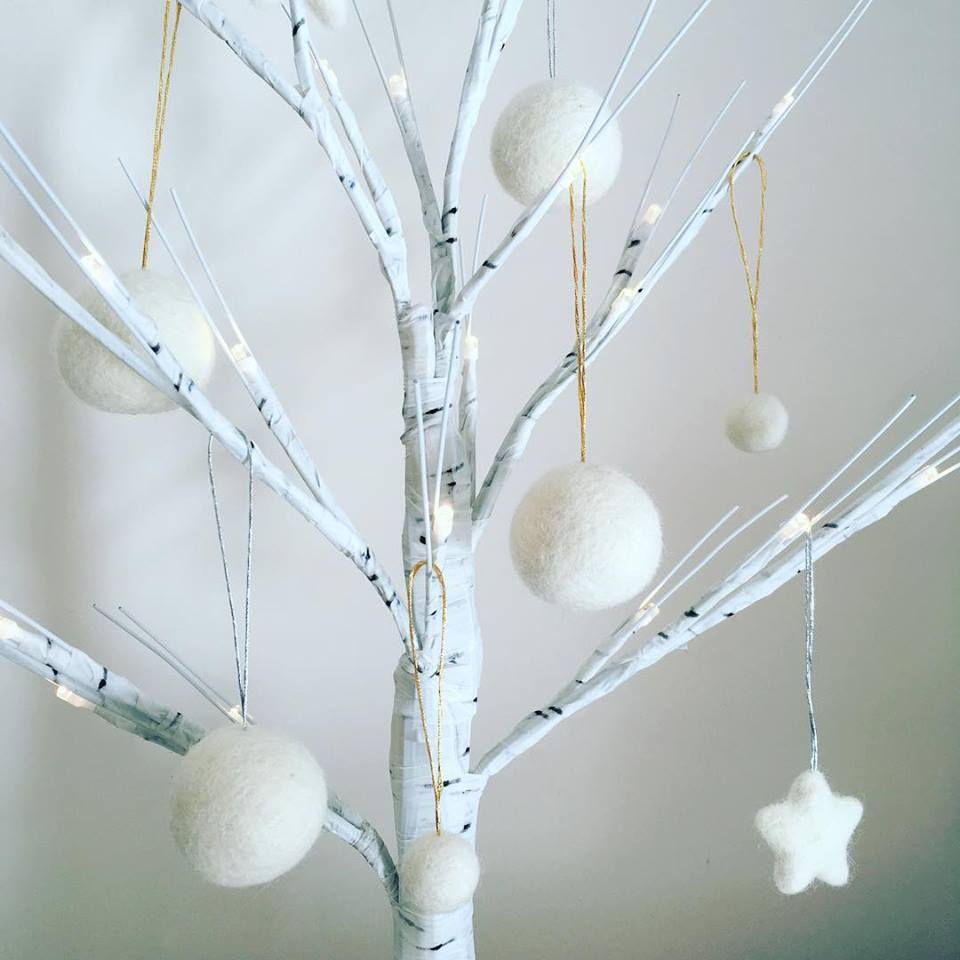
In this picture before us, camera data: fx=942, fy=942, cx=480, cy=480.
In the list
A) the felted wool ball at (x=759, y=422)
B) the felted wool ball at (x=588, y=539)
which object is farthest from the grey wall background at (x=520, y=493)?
the felted wool ball at (x=588, y=539)

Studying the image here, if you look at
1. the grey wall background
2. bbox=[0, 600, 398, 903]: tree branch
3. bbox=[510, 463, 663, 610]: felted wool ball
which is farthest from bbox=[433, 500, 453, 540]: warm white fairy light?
the grey wall background

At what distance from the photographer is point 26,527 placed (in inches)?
41.4

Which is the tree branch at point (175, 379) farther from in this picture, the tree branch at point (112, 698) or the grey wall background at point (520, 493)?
the grey wall background at point (520, 493)

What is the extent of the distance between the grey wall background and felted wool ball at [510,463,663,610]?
49 cm

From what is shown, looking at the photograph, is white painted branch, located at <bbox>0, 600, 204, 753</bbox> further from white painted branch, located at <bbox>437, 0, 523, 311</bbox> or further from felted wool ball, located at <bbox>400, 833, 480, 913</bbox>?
white painted branch, located at <bbox>437, 0, 523, 311</bbox>

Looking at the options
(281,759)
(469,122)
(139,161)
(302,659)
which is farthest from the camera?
(302,659)

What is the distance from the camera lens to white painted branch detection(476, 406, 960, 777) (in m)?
0.71

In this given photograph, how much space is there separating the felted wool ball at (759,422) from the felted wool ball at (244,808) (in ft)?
1.50

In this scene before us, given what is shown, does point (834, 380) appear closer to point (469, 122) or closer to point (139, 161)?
point (469, 122)

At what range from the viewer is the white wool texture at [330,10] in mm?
663

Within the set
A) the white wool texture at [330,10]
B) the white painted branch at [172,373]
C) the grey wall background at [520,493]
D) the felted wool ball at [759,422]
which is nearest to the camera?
the white painted branch at [172,373]

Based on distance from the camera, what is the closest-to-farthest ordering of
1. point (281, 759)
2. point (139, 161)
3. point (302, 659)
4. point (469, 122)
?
1. point (281, 759)
2. point (469, 122)
3. point (139, 161)
4. point (302, 659)

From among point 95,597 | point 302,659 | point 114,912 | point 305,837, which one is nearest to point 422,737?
point 305,837

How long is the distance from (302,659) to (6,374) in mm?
458
